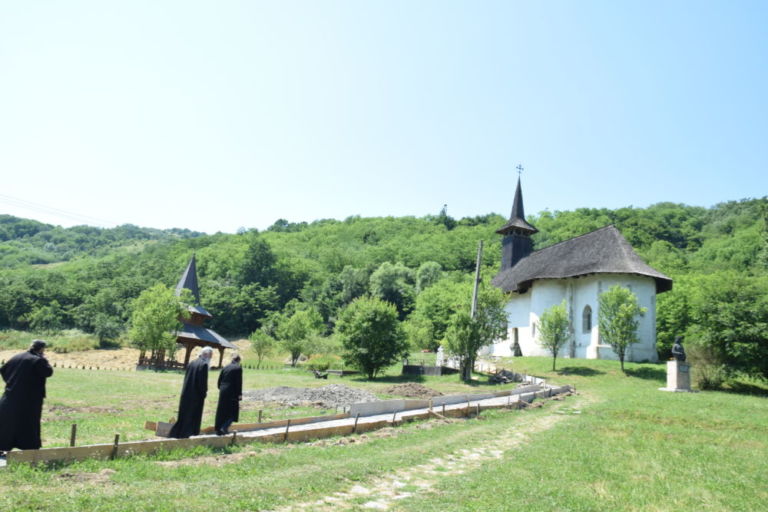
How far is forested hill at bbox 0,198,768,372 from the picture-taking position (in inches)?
2645

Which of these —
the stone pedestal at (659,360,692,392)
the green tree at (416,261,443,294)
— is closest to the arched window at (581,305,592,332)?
the stone pedestal at (659,360,692,392)

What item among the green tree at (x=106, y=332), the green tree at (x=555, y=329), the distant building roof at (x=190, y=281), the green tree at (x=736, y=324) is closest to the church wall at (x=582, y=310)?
the green tree at (x=555, y=329)

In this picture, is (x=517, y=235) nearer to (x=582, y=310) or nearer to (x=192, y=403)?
(x=582, y=310)

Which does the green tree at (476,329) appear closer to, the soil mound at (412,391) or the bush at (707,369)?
the soil mound at (412,391)

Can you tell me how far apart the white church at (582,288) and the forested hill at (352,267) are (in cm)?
1100

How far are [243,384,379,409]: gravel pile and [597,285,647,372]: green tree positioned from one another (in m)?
17.1

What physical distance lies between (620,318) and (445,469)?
78.0 ft

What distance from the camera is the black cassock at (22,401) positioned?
7578mm

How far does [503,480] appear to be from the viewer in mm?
8211

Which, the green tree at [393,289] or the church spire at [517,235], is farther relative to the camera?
the green tree at [393,289]

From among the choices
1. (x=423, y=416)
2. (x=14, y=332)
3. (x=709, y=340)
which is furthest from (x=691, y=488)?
(x=14, y=332)

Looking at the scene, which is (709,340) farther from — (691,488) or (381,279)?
(381,279)

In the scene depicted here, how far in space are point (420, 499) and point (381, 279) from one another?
250ft

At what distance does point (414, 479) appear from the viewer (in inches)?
320
